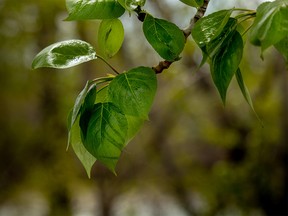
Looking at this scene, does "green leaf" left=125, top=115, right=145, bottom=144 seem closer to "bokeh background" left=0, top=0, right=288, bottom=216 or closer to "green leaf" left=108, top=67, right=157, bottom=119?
"green leaf" left=108, top=67, right=157, bottom=119

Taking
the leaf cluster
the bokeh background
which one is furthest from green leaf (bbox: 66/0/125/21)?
the bokeh background

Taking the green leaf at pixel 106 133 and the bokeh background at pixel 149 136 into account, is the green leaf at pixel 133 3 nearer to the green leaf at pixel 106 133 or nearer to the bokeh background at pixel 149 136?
the green leaf at pixel 106 133

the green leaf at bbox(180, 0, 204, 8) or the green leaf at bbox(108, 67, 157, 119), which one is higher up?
the green leaf at bbox(180, 0, 204, 8)

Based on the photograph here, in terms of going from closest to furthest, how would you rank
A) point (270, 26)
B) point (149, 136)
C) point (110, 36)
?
1. point (270, 26)
2. point (110, 36)
3. point (149, 136)

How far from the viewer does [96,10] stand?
0.31 meters

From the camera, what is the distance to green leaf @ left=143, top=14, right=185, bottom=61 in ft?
1.01

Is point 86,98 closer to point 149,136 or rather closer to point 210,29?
point 210,29

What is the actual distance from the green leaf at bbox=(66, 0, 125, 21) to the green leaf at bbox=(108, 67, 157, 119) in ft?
0.13

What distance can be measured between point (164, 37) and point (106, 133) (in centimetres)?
7

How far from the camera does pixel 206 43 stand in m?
0.29

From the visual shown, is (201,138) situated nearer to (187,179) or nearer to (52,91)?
(187,179)

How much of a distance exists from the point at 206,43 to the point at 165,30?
0.03 meters

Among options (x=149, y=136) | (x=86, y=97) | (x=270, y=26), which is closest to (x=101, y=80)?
(x=86, y=97)

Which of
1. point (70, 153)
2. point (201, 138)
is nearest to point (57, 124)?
point (70, 153)
